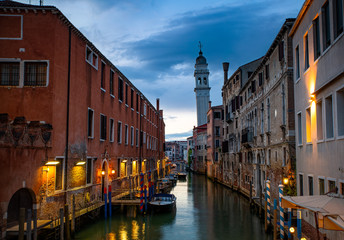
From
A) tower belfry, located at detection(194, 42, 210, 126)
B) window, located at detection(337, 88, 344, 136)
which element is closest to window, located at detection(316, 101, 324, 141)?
window, located at detection(337, 88, 344, 136)

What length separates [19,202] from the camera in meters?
12.3

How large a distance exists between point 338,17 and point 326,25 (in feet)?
3.27

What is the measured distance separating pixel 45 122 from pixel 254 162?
610 inches

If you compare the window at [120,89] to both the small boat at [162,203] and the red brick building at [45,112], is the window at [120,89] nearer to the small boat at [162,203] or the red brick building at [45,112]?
the red brick building at [45,112]

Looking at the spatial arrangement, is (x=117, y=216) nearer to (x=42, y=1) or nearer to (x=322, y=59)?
(x=42, y=1)

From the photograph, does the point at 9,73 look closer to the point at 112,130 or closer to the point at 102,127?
the point at 102,127

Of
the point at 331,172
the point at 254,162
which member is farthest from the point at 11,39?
the point at 254,162

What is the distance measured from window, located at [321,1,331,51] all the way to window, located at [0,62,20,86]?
34.5 feet

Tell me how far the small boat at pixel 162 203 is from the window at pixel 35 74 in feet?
34.5

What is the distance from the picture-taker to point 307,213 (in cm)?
1154

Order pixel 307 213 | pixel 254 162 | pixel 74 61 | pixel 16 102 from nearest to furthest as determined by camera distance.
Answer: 1. pixel 307 213
2. pixel 16 102
3. pixel 74 61
4. pixel 254 162

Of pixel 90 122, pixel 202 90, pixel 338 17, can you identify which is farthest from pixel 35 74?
pixel 202 90

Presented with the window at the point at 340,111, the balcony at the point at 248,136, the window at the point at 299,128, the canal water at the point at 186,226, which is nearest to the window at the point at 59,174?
the canal water at the point at 186,226

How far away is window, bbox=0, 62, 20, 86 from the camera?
508 inches
